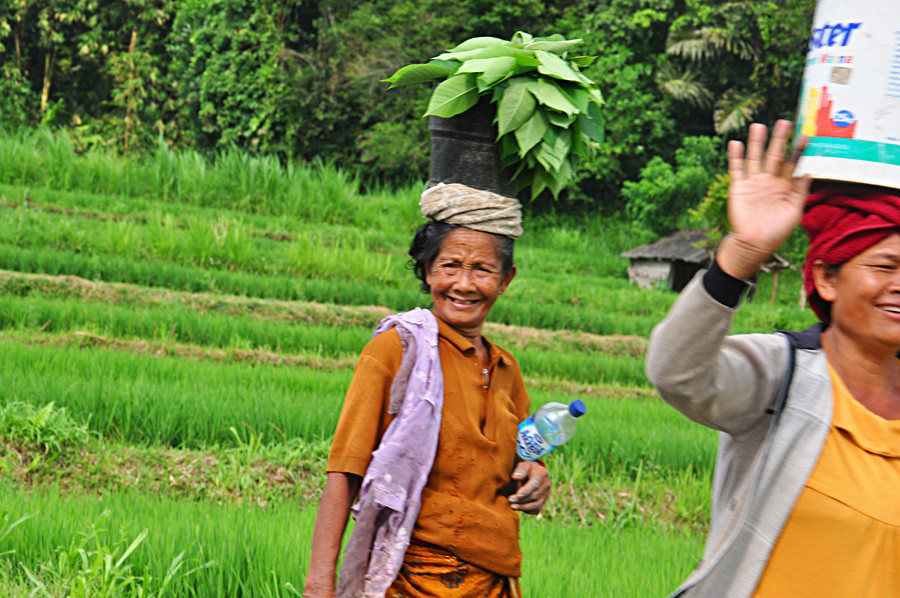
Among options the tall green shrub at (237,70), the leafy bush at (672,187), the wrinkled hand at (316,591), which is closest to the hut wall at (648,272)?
the leafy bush at (672,187)

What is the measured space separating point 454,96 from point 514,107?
14 centimetres

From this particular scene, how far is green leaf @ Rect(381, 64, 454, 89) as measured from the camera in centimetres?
208

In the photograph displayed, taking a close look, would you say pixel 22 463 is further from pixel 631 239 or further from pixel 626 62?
pixel 626 62

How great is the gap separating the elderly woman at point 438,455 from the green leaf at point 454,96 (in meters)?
0.17

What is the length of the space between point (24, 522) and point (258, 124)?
1574cm

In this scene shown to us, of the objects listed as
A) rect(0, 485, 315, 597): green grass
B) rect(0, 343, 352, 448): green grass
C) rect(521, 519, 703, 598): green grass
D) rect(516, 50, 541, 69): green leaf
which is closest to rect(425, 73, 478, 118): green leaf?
rect(516, 50, 541, 69): green leaf

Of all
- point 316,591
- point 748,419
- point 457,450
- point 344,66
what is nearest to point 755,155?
point 748,419

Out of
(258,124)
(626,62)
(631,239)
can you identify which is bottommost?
(631,239)

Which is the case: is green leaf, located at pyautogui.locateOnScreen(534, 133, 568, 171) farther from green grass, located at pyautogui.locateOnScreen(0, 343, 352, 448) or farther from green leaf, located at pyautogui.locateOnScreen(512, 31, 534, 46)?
green grass, located at pyautogui.locateOnScreen(0, 343, 352, 448)

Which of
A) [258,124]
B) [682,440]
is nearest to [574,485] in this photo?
[682,440]

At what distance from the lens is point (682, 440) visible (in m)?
5.51

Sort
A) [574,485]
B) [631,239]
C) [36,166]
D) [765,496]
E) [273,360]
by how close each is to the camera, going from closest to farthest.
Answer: [765,496] < [574,485] < [273,360] < [36,166] < [631,239]

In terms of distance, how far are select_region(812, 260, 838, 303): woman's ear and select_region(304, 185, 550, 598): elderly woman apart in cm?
70

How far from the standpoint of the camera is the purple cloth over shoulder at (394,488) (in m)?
1.81
